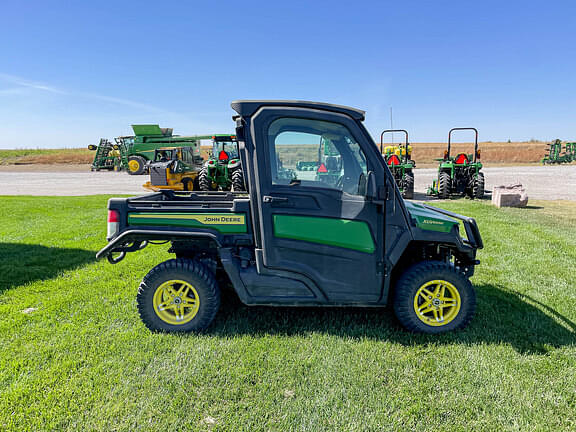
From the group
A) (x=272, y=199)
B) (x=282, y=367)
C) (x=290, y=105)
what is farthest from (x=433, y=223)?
(x=282, y=367)

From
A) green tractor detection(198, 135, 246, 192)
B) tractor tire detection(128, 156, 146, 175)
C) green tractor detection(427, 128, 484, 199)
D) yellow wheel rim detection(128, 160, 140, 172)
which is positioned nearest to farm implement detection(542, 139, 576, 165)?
green tractor detection(427, 128, 484, 199)

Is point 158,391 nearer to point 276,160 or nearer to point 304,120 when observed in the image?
point 276,160

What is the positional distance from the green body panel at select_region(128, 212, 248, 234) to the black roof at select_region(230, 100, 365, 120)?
0.91m

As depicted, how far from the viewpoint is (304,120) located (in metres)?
3.14

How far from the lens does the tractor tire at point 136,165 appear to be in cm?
2548

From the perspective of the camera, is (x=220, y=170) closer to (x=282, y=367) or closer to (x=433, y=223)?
(x=433, y=223)

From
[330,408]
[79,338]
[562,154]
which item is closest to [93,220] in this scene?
[79,338]

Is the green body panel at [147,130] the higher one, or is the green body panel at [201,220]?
the green body panel at [147,130]

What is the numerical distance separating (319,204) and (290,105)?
2.86ft

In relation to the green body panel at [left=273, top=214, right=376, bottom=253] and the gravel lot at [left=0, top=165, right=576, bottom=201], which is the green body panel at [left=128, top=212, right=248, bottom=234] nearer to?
the green body panel at [left=273, top=214, right=376, bottom=253]

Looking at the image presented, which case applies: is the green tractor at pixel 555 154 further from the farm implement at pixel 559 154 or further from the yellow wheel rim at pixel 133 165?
the yellow wheel rim at pixel 133 165

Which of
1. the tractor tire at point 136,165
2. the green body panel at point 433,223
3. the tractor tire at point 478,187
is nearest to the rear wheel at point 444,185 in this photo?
the tractor tire at point 478,187

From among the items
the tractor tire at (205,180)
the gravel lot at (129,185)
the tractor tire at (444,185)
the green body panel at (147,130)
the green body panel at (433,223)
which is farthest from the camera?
the green body panel at (147,130)

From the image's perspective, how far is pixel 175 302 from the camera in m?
3.37
